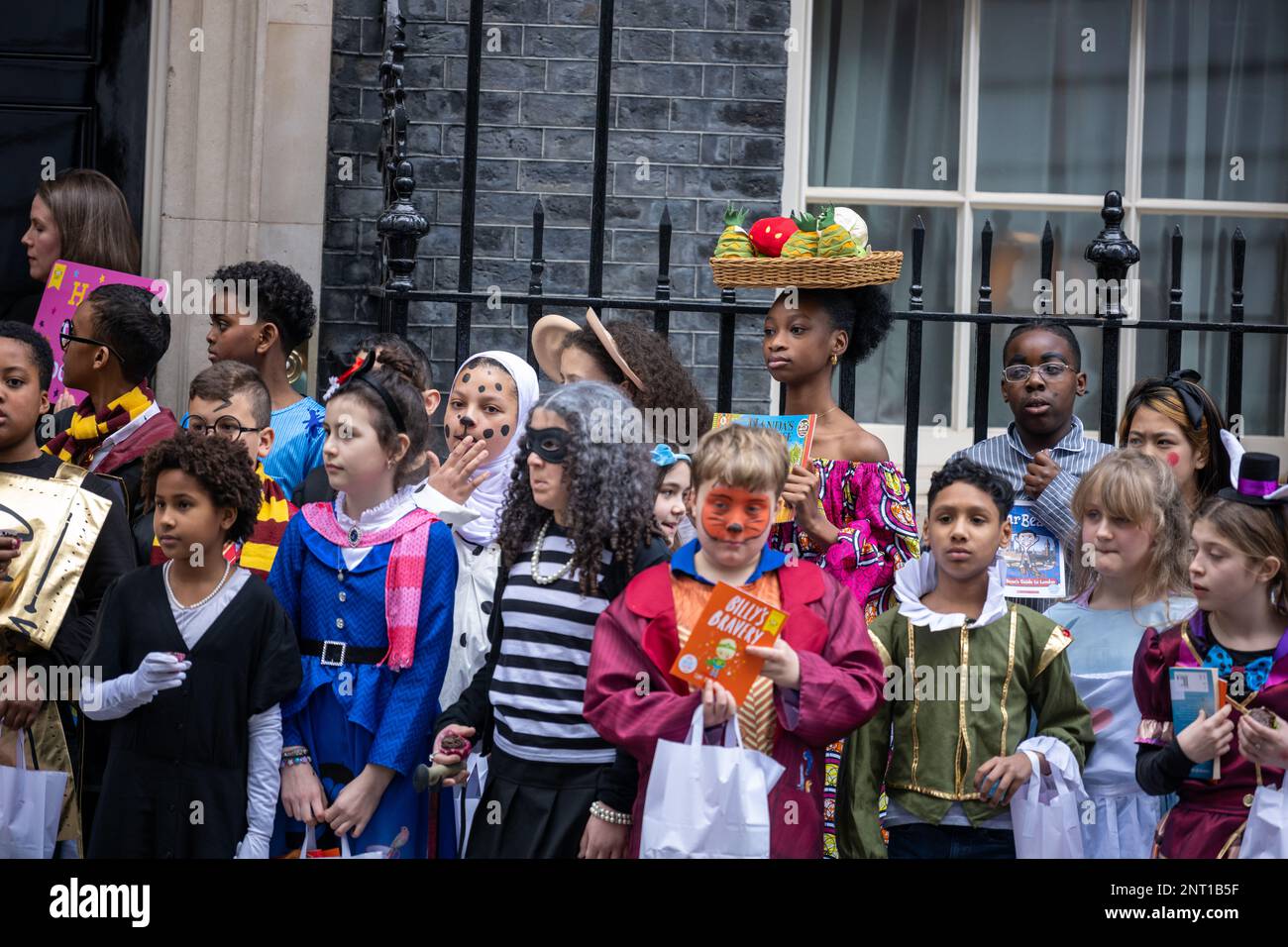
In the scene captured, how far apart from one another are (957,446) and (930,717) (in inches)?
138

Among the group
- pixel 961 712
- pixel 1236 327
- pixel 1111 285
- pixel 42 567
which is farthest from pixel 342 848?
pixel 1236 327

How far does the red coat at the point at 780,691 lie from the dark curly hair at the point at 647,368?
1.10 m

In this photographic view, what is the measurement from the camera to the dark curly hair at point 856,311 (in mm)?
5371

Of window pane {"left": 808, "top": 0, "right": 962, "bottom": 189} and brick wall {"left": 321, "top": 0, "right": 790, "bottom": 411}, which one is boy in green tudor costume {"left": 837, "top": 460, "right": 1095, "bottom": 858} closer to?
brick wall {"left": 321, "top": 0, "right": 790, "bottom": 411}

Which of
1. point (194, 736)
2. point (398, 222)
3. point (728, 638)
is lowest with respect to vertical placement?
point (194, 736)

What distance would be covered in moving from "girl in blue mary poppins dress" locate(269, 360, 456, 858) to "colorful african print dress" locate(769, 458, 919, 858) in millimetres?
1099

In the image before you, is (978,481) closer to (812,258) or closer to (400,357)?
(812,258)

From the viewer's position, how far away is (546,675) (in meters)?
4.47

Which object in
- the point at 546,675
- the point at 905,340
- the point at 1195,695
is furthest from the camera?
the point at 905,340

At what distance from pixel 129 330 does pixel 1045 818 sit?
11.1ft

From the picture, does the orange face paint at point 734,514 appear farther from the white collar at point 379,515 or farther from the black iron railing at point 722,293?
the black iron railing at point 722,293

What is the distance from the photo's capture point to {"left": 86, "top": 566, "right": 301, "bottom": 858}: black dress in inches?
178

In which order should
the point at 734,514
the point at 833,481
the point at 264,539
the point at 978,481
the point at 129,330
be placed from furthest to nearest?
the point at 129,330 < the point at 264,539 < the point at 833,481 < the point at 978,481 < the point at 734,514

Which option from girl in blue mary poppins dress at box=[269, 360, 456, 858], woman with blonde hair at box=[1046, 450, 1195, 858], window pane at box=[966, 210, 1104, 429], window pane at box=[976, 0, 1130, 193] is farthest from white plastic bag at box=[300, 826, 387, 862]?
window pane at box=[976, 0, 1130, 193]
